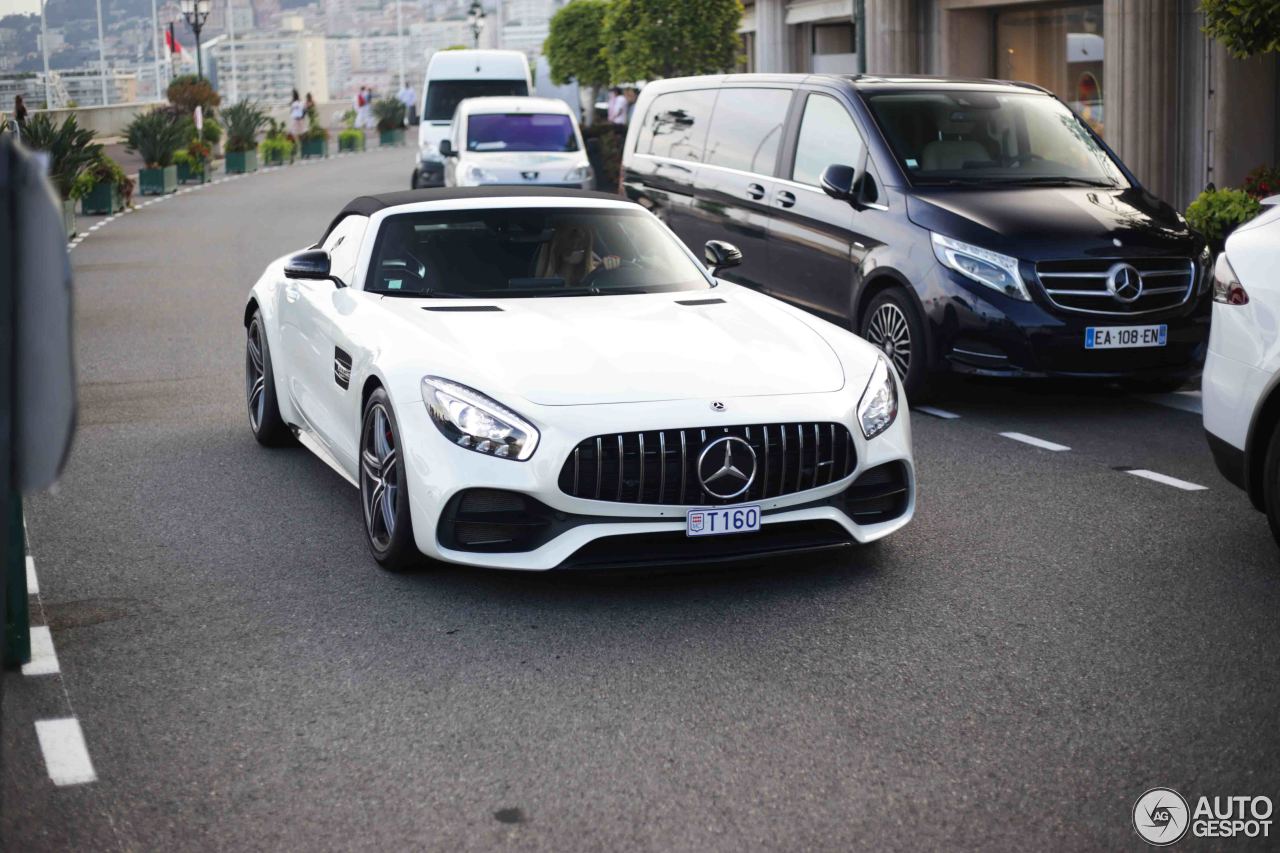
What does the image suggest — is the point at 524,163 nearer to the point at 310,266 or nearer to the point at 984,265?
the point at 984,265

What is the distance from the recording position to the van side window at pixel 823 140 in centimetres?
1086

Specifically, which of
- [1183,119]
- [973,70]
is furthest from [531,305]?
[973,70]

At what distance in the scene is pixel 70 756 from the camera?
177 inches

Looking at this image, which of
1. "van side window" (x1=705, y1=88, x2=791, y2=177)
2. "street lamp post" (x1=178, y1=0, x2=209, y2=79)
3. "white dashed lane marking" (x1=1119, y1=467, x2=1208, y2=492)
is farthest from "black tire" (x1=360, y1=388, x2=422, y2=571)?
"street lamp post" (x1=178, y1=0, x2=209, y2=79)

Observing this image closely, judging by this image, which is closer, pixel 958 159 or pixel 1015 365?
pixel 1015 365

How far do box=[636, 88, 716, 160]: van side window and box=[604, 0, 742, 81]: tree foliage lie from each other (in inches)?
748

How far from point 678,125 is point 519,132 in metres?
11.6

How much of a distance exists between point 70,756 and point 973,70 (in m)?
24.2

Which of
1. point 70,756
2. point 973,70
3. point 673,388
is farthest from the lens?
point 973,70

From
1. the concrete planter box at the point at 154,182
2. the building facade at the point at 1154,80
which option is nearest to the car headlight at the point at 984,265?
the building facade at the point at 1154,80

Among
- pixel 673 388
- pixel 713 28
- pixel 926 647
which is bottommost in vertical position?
pixel 926 647

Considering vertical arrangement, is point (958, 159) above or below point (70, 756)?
above

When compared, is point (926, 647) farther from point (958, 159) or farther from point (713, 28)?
point (713, 28)

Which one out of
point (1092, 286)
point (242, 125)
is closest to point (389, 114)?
point (242, 125)
